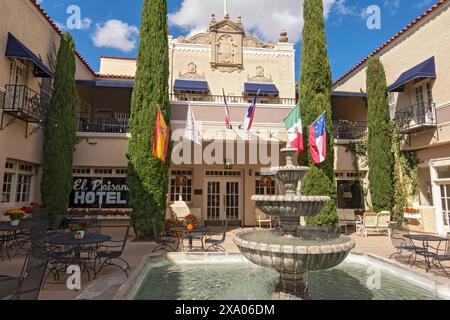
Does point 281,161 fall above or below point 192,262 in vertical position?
above

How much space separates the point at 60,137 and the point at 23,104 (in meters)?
2.06

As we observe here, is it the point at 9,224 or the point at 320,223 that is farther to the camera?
the point at 320,223

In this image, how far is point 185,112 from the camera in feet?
41.9

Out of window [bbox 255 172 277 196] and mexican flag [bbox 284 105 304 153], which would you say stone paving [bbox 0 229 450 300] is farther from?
window [bbox 255 172 277 196]

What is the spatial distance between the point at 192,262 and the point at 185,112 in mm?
7447

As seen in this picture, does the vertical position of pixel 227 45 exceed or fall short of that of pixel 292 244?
it exceeds it

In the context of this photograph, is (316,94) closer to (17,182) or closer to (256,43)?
(256,43)

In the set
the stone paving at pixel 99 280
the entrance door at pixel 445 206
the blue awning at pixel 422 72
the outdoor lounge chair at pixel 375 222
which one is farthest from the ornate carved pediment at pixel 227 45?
the entrance door at pixel 445 206

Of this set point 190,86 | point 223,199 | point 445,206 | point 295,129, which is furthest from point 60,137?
point 445,206

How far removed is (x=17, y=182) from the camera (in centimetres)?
1121

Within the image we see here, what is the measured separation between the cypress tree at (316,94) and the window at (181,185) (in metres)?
6.26

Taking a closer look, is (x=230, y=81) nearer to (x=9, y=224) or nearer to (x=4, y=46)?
(x=4, y=46)

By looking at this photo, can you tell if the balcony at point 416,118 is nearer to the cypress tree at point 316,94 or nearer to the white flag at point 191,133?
the cypress tree at point 316,94

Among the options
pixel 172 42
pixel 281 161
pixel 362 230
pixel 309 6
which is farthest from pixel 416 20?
pixel 172 42
